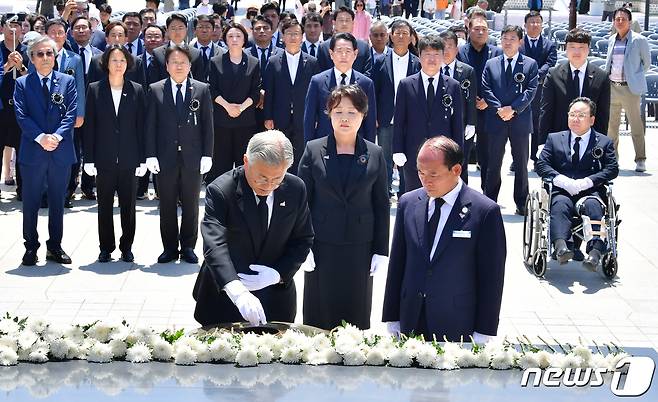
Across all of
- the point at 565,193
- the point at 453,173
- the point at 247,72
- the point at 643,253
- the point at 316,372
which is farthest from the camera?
the point at 247,72

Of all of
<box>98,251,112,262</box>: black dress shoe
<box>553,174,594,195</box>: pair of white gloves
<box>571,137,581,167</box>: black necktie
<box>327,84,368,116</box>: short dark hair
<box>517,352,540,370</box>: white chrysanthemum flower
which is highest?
<box>327,84,368,116</box>: short dark hair

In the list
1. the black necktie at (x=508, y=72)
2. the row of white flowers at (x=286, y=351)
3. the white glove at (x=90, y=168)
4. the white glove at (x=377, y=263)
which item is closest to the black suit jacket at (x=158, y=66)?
the white glove at (x=90, y=168)

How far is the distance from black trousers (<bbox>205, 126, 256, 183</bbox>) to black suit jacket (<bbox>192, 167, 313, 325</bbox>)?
7.10 m

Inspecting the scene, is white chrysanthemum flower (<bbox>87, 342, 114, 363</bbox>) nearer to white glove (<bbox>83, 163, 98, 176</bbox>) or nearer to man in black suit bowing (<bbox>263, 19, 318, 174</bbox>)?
white glove (<bbox>83, 163, 98, 176</bbox>)

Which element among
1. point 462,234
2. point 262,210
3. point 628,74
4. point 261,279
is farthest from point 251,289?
point 628,74

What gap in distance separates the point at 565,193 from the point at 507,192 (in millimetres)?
4276

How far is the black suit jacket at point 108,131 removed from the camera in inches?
418

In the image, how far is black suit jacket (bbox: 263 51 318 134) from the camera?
43.7 ft

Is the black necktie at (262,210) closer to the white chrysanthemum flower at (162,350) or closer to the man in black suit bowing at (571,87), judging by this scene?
the white chrysanthemum flower at (162,350)

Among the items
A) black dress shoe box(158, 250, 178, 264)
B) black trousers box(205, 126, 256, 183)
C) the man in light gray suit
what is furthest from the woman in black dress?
the man in light gray suit

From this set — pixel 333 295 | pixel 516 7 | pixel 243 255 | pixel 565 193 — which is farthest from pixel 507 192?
pixel 516 7

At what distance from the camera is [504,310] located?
30.7ft

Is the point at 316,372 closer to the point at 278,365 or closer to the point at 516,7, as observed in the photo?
the point at 278,365

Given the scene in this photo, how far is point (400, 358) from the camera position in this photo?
14.1 feet
